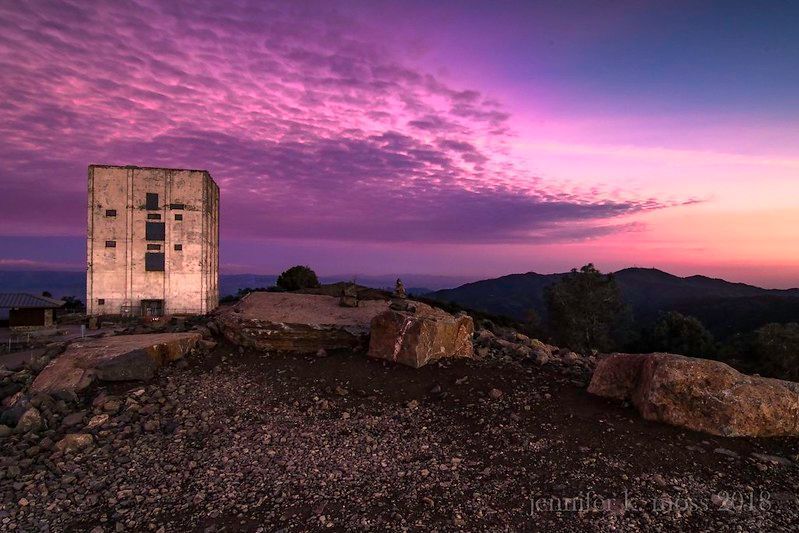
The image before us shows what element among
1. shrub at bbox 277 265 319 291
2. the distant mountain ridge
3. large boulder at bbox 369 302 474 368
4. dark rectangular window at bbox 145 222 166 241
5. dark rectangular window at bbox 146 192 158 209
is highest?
dark rectangular window at bbox 146 192 158 209

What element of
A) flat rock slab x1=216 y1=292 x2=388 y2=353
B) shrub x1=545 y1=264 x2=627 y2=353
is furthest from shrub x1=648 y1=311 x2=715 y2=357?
flat rock slab x1=216 y1=292 x2=388 y2=353

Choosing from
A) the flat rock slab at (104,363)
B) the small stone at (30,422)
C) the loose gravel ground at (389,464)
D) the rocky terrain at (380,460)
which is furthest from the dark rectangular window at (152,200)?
the small stone at (30,422)

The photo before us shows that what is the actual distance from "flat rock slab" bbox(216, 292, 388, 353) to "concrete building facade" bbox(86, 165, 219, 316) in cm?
1908

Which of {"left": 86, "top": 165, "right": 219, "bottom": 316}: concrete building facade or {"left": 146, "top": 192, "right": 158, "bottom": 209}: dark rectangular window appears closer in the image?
{"left": 86, "top": 165, "right": 219, "bottom": 316}: concrete building facade

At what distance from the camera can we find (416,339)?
42.0 ft

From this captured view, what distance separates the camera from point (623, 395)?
10547 mm

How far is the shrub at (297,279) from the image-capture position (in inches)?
1997

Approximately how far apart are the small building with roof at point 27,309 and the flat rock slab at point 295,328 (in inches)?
734

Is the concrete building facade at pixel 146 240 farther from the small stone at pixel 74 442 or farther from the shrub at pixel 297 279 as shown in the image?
the small stone at pixel 74 442

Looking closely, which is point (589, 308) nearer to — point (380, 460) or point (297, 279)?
point (297, 279)

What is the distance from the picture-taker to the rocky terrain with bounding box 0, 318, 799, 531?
22.7 feet

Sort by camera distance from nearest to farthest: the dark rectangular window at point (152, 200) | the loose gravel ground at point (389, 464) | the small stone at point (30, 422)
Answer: the loose gravel ground at point (389, 464)
the small stone at point (30, 422)
the dark rectangular window at point (152, 200)

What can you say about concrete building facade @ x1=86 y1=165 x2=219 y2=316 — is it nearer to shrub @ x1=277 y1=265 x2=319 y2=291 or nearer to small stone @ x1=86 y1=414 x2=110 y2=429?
shrub @ x1=277 y1=265 x2=319 y2=291

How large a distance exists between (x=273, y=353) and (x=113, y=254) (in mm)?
24767
